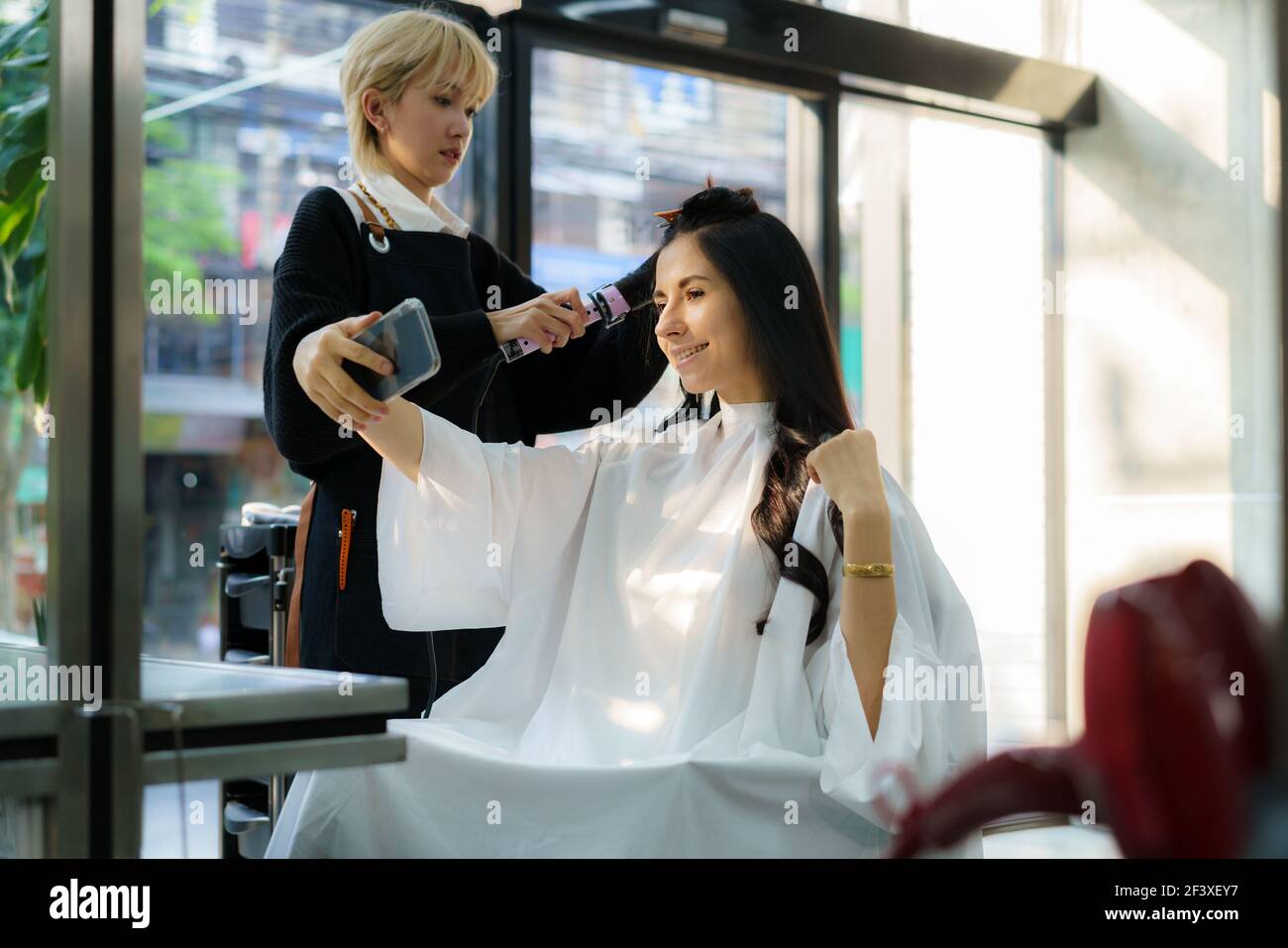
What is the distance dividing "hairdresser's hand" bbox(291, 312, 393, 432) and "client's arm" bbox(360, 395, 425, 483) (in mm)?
126

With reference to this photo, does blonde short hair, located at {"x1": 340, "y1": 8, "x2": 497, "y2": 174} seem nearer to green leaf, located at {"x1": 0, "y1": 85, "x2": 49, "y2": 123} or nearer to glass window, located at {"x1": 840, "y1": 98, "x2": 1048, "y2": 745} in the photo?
green leaf, located at {"x1": 0, "y1": 85, "x2": 49, "y2": 123}

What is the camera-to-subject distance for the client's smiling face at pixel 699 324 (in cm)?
200

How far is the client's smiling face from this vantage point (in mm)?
2004

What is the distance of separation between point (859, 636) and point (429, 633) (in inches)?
27.2

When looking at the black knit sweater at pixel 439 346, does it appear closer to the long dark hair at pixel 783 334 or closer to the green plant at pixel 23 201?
the long dark hair at pixel 783 334

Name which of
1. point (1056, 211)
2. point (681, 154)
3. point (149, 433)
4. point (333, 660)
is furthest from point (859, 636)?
point (1056, 211)

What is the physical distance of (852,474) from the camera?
172 centimetres

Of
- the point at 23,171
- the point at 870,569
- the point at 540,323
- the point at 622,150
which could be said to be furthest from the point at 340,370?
the point at 622,150

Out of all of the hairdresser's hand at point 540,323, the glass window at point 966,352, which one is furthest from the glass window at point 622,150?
the hairdresser's hand at point 540,323

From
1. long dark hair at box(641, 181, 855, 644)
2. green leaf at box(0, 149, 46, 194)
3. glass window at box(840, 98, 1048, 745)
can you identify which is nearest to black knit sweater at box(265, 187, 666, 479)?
long dark hair at box(641, 181, 855, 644)

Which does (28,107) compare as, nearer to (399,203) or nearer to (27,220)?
(27,220)

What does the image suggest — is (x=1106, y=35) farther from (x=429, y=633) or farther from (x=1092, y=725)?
(x=1092, y=725)

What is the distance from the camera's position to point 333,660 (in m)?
2.01
